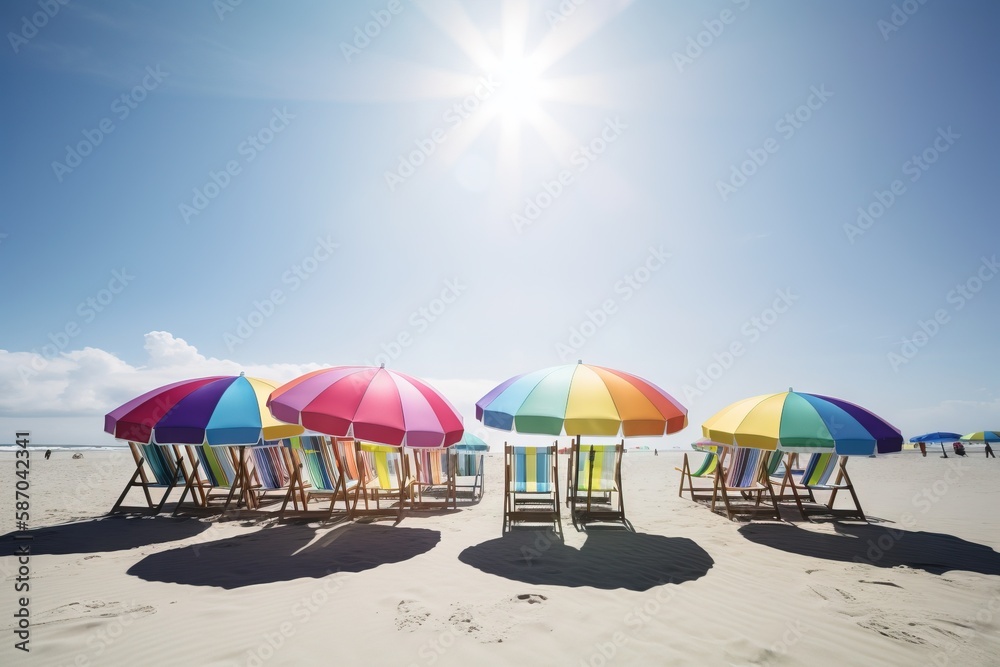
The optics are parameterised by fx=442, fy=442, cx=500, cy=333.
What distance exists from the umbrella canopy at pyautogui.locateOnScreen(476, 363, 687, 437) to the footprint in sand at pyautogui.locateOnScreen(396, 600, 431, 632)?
2446mm

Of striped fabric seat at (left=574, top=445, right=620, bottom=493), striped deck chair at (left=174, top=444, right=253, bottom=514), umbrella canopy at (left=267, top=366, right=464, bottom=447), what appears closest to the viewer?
umbrella canopy at (left=267, top=366, right=464, bottom=447)

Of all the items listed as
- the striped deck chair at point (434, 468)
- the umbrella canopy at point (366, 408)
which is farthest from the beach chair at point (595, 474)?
the striped deck chair at point (434, 468)

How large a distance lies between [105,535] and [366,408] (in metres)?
4.27

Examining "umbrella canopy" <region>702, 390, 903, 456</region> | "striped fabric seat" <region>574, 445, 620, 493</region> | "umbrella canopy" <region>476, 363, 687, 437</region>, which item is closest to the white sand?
"striped fabric seat" <region>574, 445, 620, 493</region>

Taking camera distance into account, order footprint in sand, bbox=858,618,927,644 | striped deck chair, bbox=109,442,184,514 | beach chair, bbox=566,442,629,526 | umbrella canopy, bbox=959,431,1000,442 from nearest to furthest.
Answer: footprint in sand, bbox=858,618,927,644 < beach chair, bbox=566,442,629,526 < striped deck chair, bbox=109,442,184,514 < umbrella canopy, bbox=959,431,1000,442

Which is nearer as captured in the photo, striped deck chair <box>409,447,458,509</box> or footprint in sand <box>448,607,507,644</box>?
footprint in sand <box>448,607,507,644</box>

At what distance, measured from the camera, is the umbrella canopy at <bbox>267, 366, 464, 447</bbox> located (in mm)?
5465

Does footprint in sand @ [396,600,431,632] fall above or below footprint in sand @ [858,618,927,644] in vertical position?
above

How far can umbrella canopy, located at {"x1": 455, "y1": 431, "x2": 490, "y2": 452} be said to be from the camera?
11014 mm

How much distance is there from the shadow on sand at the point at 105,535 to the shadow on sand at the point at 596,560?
4354 millimetres

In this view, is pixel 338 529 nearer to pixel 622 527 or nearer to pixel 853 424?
pixel 622 527

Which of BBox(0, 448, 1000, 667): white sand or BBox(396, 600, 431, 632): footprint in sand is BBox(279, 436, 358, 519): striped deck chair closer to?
BBox(0, 448, 1000, 667): white sand

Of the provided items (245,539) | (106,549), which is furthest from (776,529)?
(106,549)

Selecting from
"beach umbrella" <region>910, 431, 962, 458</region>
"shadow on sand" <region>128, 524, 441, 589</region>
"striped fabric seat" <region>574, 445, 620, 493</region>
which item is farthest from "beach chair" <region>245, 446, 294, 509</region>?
"beach umbrella" <region>910, 431, 962, 458</region>
